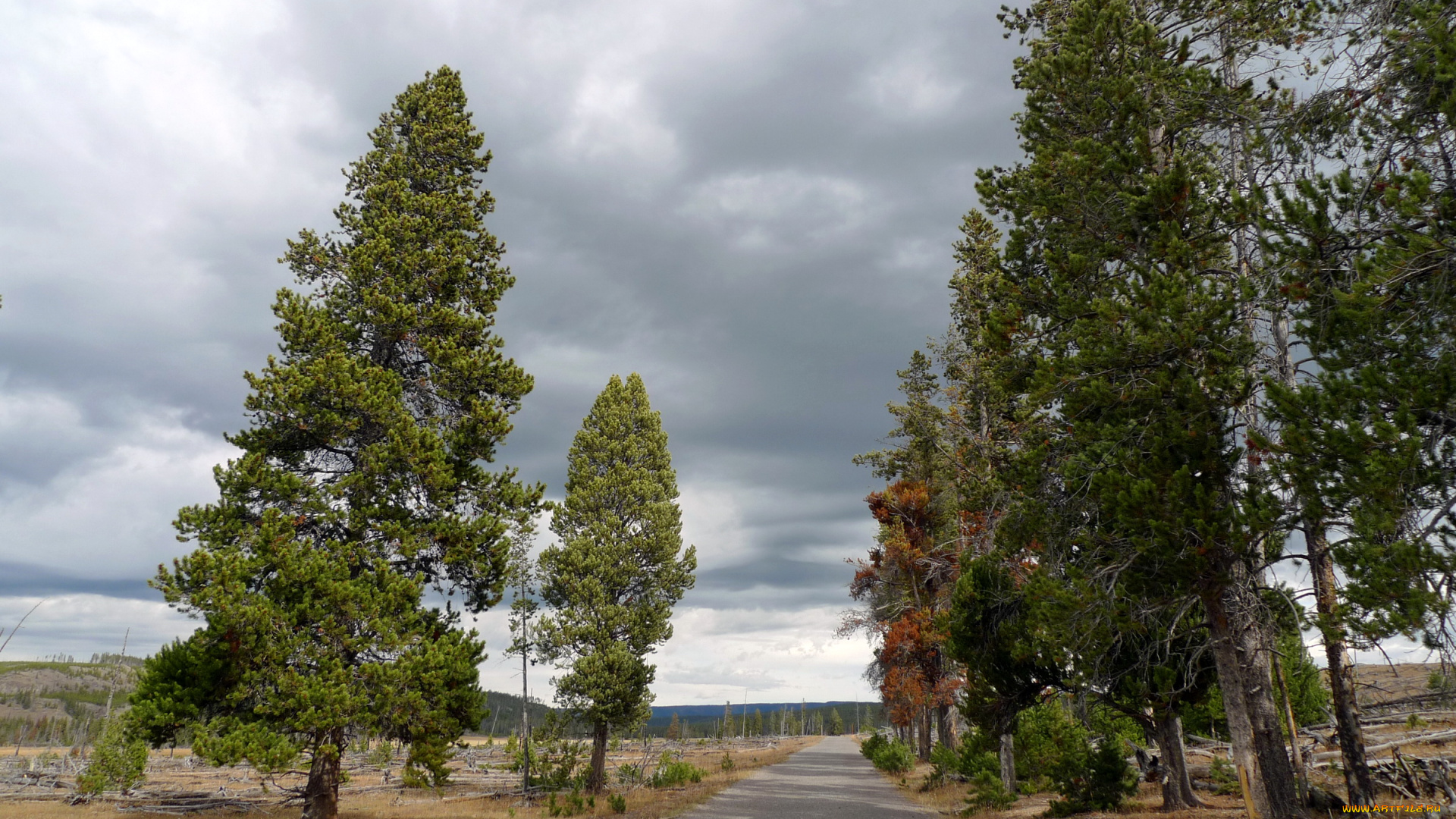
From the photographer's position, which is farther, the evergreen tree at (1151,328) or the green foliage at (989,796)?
the green foliage at (989,796)

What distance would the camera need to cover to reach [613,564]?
22203 millimetres

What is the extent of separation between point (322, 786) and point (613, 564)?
10.8 metres

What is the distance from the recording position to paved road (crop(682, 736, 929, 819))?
1588cm

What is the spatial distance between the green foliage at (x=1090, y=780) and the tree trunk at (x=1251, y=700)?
4386mm

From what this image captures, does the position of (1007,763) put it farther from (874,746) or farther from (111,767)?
(111,767)

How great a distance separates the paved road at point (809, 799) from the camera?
625 inches

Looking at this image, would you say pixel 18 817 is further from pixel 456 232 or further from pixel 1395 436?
pixel 1395 436

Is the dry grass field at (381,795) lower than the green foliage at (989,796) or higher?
lower

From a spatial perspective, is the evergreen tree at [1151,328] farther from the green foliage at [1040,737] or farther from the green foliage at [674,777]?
the green foliage at [674,777]

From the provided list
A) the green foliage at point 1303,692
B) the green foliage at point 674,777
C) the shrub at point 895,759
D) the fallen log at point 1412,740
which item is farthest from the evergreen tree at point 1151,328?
the shrub at point 895,759

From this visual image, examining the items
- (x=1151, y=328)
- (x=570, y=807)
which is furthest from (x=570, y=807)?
(x=1151, y=328)

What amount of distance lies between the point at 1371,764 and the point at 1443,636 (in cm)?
925

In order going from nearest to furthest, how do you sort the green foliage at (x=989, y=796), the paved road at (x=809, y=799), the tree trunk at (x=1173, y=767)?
the tree trunk at (x=1173, y=767), the paved road at (x=809, y=799), the green foliage at (x=989, y=796)

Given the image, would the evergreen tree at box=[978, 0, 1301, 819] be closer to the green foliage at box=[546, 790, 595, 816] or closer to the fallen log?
the fallen log
